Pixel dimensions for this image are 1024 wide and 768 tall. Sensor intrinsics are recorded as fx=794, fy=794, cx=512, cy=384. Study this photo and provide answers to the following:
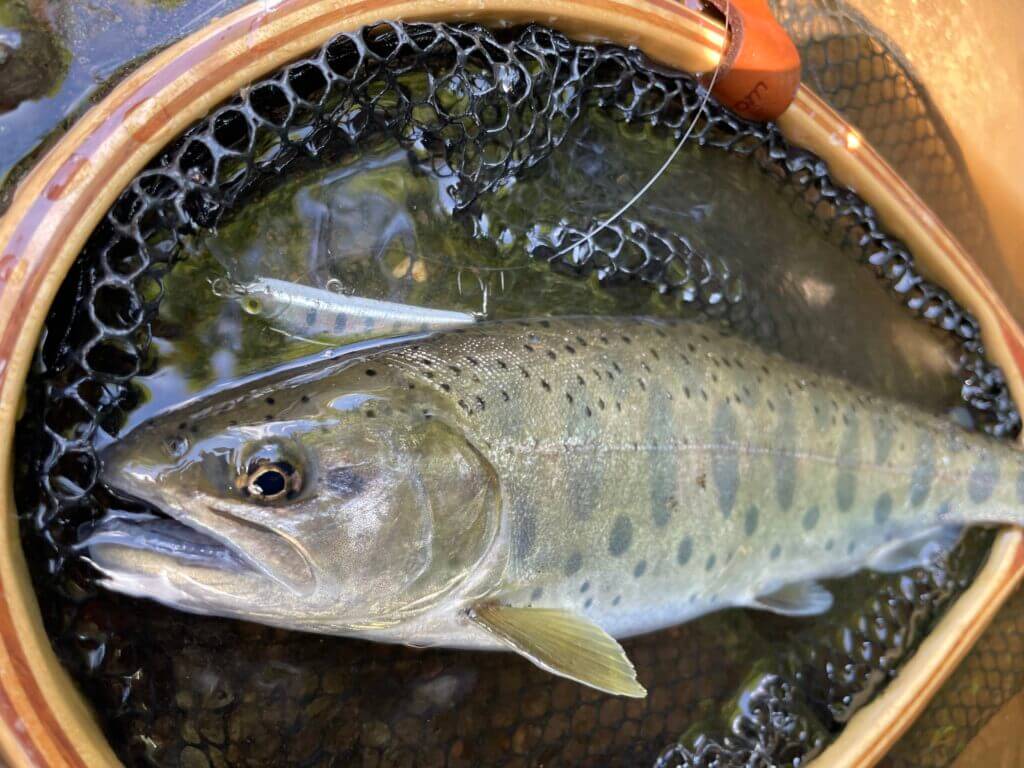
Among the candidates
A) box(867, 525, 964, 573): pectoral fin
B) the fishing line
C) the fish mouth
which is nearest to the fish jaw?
the fish mouth

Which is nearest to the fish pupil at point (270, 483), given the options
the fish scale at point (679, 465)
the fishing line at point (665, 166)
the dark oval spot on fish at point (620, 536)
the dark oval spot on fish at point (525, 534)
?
the fish scale at point (679, 465)

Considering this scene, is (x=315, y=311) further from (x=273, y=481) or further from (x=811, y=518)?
(x=811, y=518)

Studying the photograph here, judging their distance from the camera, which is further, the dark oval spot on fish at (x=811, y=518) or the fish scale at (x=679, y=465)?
the dark oval spot on fish at (x=811, y=518)

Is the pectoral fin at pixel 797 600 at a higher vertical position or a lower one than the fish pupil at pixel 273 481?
lower

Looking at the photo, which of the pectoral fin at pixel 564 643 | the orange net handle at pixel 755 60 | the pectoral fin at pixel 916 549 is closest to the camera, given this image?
the pectoral fin at pixel 564 643

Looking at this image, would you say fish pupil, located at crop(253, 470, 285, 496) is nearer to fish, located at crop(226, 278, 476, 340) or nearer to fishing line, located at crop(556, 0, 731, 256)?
fish, located at crop(226, 278, 476, 340)

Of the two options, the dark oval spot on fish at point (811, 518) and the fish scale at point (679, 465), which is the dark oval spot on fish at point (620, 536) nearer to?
the fish scale at point (679, 465)
